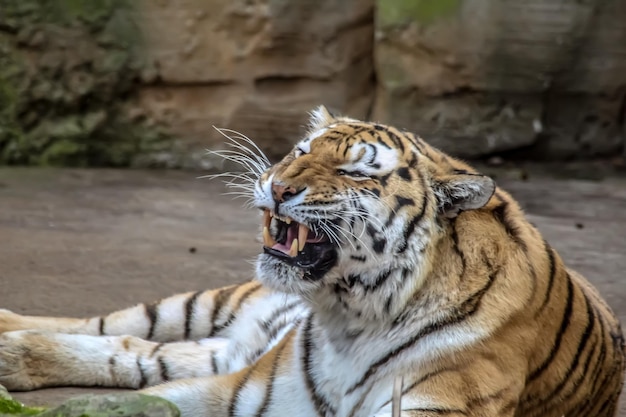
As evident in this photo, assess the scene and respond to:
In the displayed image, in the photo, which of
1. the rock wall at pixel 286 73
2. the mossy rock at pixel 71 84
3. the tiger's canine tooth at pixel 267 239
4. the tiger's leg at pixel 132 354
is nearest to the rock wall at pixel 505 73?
the rock wall at pixel 286 73

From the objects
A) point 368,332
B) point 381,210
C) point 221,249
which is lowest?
point 221,249

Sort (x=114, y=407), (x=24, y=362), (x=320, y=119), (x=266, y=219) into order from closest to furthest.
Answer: (x=114, y=407), (x=266, y=219), (x=320, y=119), (x=24, y=362)

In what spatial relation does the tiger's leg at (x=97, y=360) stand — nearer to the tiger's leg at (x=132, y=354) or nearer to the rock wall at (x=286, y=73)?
the tiger's leg at (x=132, y=354)

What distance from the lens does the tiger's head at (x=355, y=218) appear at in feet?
8.55

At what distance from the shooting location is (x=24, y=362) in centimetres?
326

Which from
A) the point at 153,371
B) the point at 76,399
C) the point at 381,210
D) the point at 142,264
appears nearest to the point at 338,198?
the point at 381,210

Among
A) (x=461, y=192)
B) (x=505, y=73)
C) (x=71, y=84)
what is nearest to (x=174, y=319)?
(x=461, y=192)

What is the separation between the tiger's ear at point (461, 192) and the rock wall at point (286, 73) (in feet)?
14.4

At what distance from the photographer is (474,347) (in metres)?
2.57

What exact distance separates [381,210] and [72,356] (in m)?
1.25

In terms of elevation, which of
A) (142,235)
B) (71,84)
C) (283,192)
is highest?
(283,192)

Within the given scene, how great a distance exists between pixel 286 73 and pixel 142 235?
6.91 feet

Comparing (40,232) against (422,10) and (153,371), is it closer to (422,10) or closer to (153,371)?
(153,371)

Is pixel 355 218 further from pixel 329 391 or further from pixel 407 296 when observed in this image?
pixel 329 391
